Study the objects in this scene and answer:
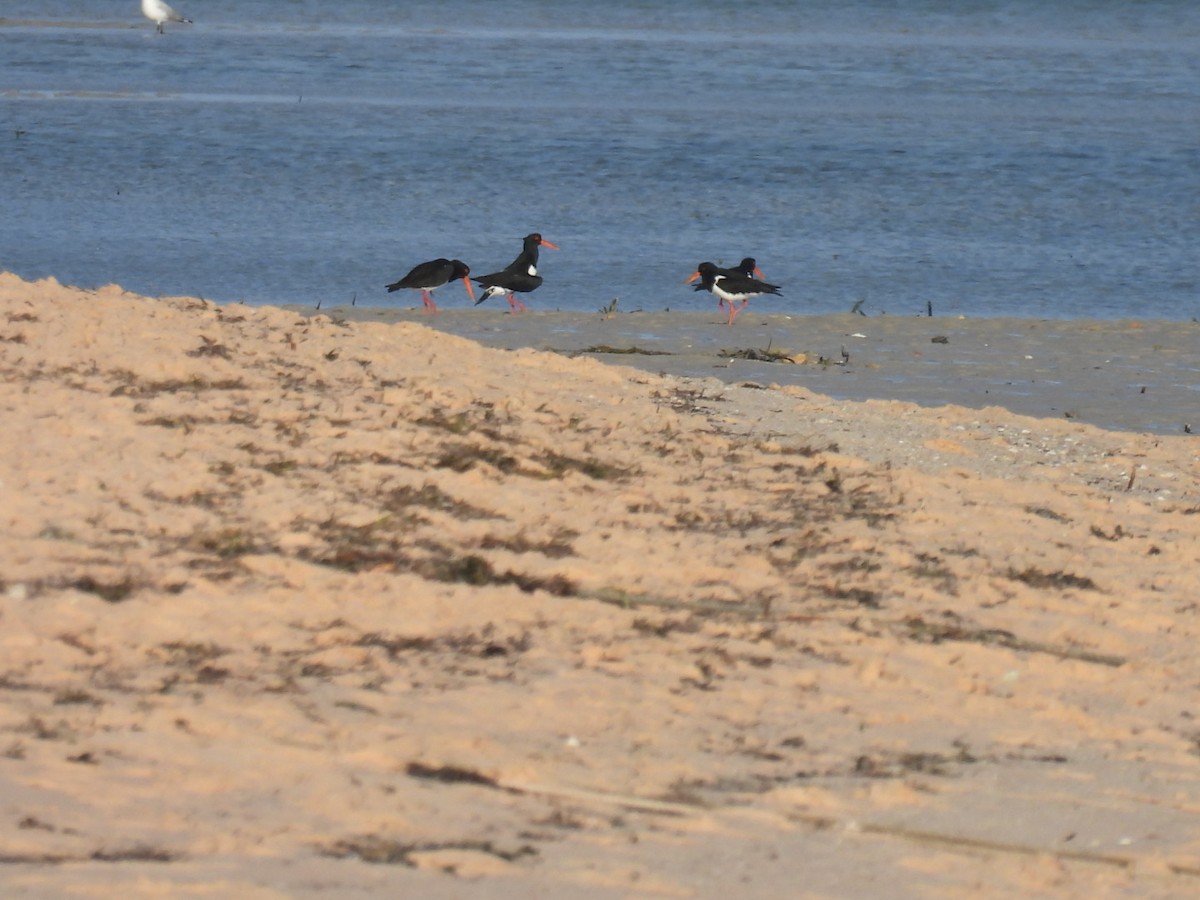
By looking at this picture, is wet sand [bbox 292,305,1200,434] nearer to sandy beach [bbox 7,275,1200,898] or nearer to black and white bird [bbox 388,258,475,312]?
black and white bird [bbox 388,258,475,312]

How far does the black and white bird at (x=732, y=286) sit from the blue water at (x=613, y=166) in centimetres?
75

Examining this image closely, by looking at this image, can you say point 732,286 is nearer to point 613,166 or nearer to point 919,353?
point 919,353

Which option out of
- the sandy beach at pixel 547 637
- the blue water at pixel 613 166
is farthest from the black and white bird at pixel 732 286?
the sandy beach at pixel 547 637

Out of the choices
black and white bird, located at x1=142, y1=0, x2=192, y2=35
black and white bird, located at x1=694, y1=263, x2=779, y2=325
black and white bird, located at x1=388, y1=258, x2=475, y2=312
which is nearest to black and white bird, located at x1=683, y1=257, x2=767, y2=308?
black and white bird, located at x1=694, y1=263, x2=779, y2=325

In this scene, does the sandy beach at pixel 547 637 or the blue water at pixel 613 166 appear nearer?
the sandy beach at pixel 547 637

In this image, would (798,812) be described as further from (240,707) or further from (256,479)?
(256,479)

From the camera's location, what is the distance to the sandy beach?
366 centimetres

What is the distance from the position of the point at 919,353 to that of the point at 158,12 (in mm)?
26736

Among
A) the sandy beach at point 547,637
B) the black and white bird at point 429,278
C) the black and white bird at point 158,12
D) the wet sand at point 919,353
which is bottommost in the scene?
the wet sand at point 919,353

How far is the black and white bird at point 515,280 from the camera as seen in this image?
1365 centimetres

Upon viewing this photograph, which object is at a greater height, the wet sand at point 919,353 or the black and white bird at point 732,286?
the black and white bird at point 732,286

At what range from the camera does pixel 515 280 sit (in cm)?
1378

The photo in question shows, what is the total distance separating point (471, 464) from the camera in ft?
21.6

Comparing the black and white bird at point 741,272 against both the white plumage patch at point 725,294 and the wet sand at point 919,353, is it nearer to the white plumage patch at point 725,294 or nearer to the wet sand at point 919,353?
the white plumage patch at point 725,294
